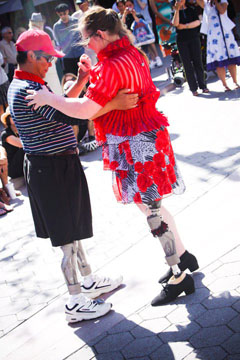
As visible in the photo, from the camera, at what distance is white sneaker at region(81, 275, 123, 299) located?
4.07 metres

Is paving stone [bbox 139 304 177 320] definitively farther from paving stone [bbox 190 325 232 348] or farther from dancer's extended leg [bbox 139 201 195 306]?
paving stone [bbox 190 325 232 348]

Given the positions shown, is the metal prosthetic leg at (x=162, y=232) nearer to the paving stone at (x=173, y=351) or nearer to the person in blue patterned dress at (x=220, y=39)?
the paving stone at (x=173, y=351)

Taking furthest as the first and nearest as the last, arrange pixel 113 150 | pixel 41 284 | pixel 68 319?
pixel 41 284, pixel 68 319, pixel 113 150

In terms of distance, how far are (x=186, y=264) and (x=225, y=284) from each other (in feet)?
1.07

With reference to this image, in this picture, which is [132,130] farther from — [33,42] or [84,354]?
[84,354]

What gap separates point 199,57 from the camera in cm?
960

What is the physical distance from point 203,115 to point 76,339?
5319 millimetres

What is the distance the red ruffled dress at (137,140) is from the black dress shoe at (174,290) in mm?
677

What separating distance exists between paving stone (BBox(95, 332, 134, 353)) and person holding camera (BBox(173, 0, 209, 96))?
22.4 feet

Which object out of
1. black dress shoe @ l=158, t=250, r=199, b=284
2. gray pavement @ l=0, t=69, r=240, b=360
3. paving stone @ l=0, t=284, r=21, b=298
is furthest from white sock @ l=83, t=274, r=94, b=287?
paving stone @ l=0, t=284, r=21, b=298

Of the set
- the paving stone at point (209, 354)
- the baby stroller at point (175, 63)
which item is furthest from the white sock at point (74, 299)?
the baby stroller at point (175, 63)

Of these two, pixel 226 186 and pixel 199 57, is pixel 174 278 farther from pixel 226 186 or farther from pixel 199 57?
pixel 199 57

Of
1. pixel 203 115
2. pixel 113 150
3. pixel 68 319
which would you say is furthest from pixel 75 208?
pixel 203 115

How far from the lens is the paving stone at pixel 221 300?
346 cm
